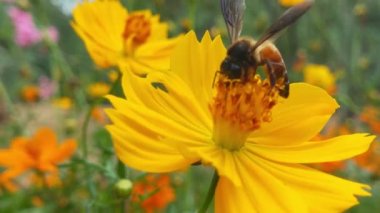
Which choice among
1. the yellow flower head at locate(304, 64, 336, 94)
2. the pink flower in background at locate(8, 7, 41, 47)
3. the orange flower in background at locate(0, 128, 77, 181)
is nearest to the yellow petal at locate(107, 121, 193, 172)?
the orange flower in background at locate(0, 128, 77, 181)

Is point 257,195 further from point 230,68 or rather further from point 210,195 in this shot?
point 230,68

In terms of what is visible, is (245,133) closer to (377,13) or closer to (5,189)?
(5,189)

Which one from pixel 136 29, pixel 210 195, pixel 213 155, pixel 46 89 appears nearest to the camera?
pixel 210 195

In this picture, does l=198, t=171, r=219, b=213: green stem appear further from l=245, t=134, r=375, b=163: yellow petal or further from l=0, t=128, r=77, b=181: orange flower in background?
l=0, t=128, r=77, b=181: orange flower in background

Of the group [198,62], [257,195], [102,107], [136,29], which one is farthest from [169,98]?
[102,107]

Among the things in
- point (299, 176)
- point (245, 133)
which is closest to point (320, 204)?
point (299, 176)

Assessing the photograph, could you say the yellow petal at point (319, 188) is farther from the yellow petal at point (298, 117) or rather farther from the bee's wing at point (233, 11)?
the bee's wing at point (233, 11)

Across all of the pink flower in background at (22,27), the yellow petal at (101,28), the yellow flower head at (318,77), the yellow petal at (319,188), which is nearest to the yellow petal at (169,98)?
the yellow petal at (319,188)
